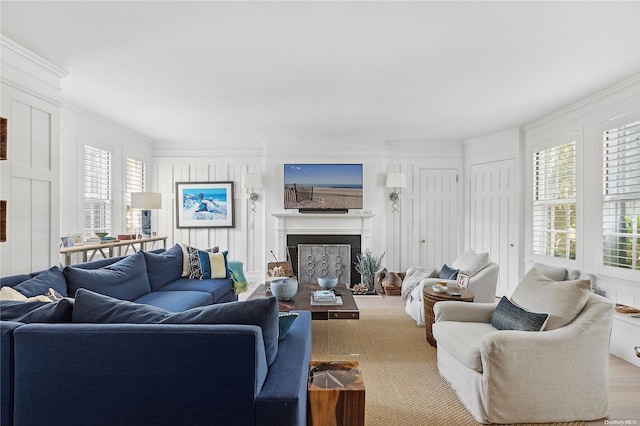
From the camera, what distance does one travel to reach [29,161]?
8.87ft

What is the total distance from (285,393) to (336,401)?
26 centimetres

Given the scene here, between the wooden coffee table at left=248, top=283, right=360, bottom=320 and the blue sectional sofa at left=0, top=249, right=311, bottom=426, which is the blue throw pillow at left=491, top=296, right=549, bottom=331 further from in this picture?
the blue sectional sofa at left=0, top=249, right=311, bottom=426

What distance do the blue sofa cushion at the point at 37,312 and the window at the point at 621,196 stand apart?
4220 millimetres

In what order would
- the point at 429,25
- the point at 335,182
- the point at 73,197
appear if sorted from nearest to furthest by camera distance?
1. the point at 429,25
2. the point at 73,197
3. the point at 335,182

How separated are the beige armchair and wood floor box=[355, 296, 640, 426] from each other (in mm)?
122

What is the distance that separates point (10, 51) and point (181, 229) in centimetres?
361

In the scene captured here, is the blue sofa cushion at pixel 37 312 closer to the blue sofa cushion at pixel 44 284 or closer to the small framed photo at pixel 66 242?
the blue sofa cushion at pixel 44 284

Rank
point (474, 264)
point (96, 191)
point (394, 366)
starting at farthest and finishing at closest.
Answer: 1. point (96, 191)
2. point (474, 264)
3. point (394, 366)

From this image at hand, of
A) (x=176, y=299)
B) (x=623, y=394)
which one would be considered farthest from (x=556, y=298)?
(x=176, y=299)

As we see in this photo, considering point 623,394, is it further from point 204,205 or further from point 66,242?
point 204,205

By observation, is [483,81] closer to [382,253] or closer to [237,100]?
[237,100]

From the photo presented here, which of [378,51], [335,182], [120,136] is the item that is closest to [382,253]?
[335,182]

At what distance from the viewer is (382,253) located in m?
5.77

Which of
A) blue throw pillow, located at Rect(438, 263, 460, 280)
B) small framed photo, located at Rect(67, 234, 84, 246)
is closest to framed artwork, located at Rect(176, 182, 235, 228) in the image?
small framed photo, located at Rect(67, 234, 84, 246)
